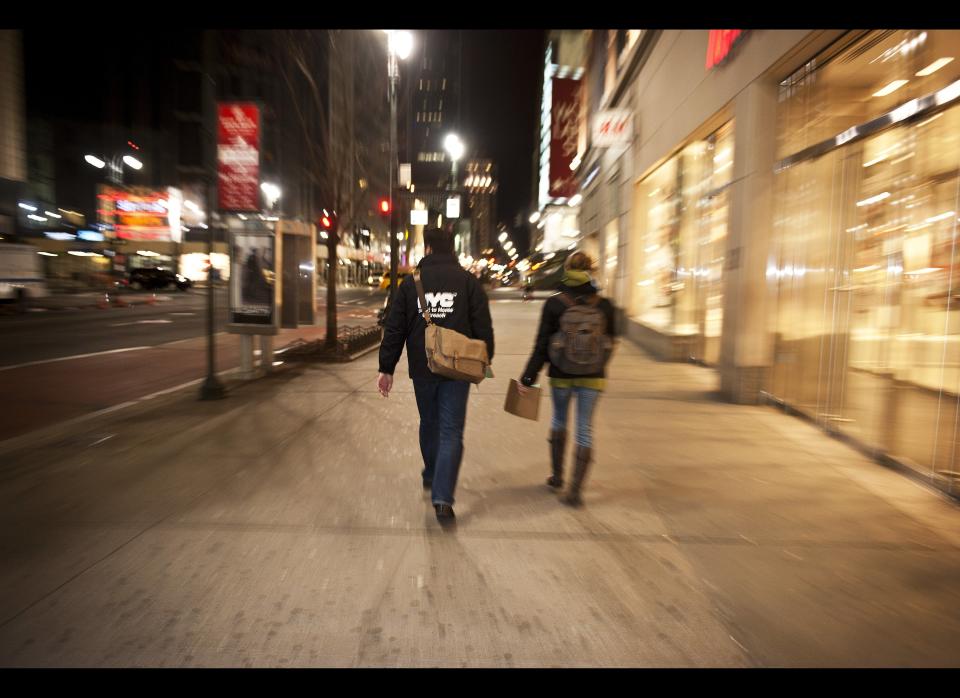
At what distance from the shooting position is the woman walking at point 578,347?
4.99 m

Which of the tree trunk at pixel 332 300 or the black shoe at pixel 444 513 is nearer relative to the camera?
the black shoe at pixel 444 513

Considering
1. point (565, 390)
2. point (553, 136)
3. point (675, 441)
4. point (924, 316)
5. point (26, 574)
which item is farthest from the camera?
point (553, 136)

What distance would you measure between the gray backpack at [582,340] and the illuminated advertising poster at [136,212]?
61991 mm

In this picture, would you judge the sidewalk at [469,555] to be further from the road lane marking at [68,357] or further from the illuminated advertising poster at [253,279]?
the road lane marking at [68,357]

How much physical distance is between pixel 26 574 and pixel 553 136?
85.3 ft

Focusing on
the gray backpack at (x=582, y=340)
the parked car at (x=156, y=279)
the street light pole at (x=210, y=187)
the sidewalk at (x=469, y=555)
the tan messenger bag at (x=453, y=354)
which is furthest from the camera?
the parked car at (x=156, y=279)

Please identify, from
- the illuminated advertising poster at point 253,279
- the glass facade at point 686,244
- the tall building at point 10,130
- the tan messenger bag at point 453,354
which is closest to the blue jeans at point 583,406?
the tan messenger bag at point 453,354

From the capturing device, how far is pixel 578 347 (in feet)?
16.3

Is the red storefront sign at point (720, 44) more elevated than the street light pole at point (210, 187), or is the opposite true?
the red storefront sign at point (720, 44)

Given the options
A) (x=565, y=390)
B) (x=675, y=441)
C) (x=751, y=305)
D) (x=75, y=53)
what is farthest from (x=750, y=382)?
(x=75, y=53)

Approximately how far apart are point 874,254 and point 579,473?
3879 mm

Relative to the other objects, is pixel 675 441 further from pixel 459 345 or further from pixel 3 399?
pixel 3 399

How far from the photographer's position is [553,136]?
1076 inches

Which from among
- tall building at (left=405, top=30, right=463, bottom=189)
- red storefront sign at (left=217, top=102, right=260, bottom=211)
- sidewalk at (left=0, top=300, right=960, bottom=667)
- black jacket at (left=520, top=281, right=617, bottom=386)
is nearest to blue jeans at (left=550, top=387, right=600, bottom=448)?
black jacket at (left=520, top=281, right=617, bottom=386)
